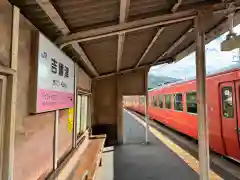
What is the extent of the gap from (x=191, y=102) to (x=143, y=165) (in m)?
2.90

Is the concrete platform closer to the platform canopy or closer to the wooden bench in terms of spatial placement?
the wooden bench

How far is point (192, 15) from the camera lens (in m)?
3.02

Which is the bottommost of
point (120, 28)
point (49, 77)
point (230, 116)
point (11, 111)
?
point (230, 116)

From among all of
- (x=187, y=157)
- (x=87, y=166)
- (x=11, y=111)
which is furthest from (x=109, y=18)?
(x=187, y=157)

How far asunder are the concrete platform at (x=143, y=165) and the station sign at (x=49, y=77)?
2.16 metres

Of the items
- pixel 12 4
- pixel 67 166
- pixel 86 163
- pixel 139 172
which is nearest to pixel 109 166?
pixel 139 172

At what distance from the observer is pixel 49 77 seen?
2.33 metres

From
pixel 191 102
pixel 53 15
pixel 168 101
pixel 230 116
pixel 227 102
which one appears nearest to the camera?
pixel 53 15

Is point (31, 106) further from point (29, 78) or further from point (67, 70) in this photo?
point (67, 70)

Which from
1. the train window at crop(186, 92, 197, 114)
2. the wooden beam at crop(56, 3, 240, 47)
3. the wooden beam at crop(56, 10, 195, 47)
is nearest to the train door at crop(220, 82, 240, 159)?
the train window at crop(186, 92, 197, 114)

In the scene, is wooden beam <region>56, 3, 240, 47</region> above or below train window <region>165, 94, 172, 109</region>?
above

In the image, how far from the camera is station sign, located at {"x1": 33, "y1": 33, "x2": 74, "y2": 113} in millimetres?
2031

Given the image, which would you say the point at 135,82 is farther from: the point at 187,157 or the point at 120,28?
the point at 120,28

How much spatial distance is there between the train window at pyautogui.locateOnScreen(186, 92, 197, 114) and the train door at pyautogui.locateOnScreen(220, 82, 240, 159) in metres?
1.59
